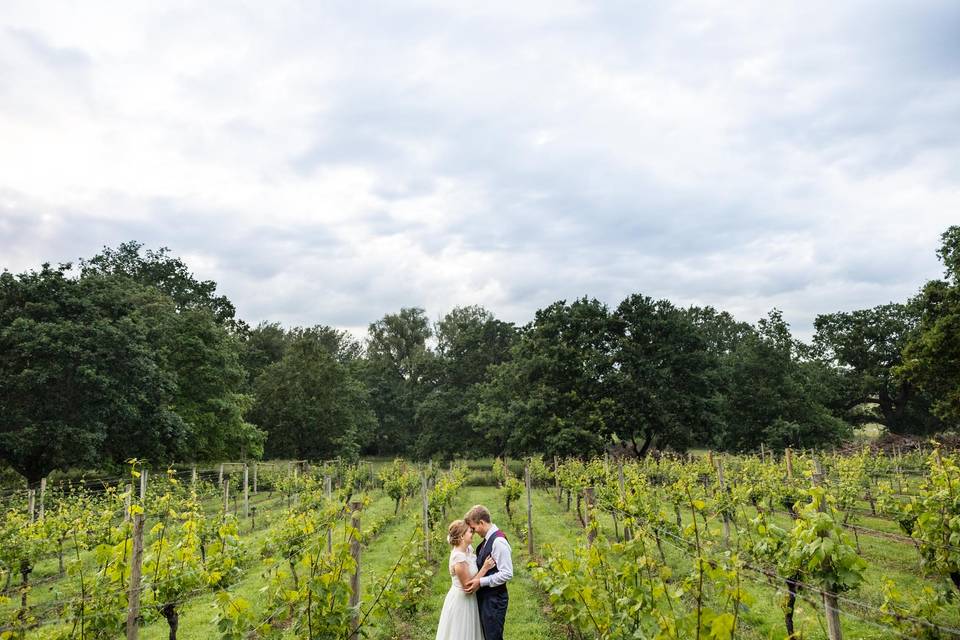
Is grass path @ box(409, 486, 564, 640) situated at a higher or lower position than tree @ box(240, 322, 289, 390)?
lower

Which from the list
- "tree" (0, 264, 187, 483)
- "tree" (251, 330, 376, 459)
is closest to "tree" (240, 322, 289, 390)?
"tree" (251, 330, 376, 459)

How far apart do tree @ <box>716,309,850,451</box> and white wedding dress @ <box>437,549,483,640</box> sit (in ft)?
105

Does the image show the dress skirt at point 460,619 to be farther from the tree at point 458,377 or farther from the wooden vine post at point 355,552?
the tree at point 458,377

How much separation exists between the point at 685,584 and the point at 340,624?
2806mm

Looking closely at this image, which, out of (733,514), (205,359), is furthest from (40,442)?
(733,514)

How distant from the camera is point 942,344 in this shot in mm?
18672

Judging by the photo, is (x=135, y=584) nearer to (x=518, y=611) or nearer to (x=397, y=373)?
(x=518, y=611)

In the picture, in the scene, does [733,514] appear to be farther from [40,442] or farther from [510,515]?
[40,442]

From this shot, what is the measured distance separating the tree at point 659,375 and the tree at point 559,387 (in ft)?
3.45

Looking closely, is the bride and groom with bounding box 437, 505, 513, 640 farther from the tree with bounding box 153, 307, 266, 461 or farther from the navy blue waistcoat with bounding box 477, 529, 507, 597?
the tree with bounding box 153, 307, 266, 461

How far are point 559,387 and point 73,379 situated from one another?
23.4m

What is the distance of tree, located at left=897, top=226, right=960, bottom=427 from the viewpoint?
60.7 feet

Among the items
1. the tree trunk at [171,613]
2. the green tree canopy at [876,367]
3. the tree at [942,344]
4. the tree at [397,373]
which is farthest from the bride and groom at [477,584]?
the green tree canopy at [876,367]

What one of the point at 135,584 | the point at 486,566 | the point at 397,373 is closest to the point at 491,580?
the point at 486,566
